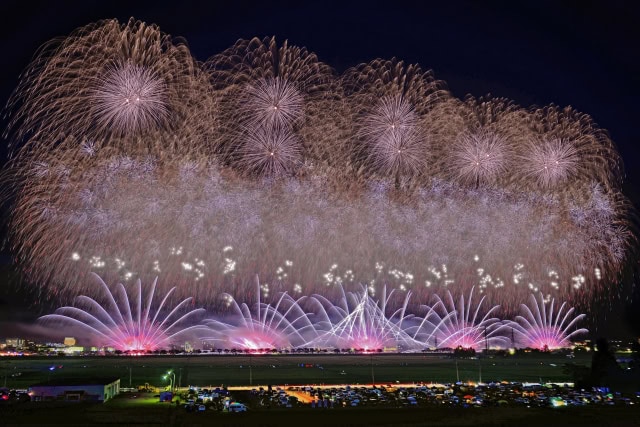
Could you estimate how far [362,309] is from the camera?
98438mm

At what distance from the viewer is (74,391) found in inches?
2426

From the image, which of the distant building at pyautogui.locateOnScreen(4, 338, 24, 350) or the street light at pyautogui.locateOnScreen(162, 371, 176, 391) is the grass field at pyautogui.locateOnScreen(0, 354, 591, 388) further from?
the distant building at pyautogui.locateOnScreen(4, 338, 24, 350)

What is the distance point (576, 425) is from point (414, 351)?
93.5 metres

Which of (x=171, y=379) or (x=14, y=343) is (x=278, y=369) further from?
(x=14, y=343)

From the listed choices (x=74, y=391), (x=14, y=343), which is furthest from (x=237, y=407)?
(x=14, y=343)

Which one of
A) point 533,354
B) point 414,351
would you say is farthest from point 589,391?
point 414,351

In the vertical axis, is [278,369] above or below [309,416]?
above

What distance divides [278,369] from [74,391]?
116 feet

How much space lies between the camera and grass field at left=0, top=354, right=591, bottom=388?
8069 centimetres

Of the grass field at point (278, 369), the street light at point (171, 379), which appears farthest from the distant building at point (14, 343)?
the street light at point (171, 379)

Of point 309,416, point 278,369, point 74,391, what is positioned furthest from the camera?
point 278,369

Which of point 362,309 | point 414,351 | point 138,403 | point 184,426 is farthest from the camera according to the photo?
point 414,351

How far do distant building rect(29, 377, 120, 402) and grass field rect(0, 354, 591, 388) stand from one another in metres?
11.5

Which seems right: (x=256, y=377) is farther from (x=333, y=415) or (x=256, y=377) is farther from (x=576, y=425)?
(x=576, y=425)
